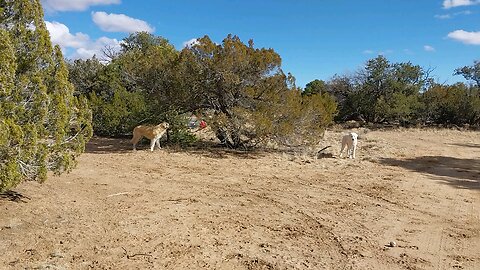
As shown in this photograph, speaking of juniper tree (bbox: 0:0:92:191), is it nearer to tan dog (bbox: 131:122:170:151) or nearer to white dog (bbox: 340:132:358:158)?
tan dog (bbox: 131:122:170:151)

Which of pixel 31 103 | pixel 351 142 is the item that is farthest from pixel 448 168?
pixel 31 103

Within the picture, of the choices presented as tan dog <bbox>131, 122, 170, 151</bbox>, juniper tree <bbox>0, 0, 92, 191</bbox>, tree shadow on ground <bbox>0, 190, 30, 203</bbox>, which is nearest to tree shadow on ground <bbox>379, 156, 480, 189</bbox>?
tan dog <bbox>131, 122, 170, 151</bbox>

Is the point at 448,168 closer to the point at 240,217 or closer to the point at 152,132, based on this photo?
the point at 240,217

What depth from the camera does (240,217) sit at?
22.1 feet

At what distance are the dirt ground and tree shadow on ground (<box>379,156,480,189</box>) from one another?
0.08m

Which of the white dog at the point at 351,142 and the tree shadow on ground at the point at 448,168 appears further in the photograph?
the white dog at the point at 351,142

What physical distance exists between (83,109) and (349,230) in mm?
4764

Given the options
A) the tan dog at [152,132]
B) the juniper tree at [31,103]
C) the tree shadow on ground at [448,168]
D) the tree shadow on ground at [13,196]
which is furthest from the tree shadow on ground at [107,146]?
the tree shadow on ground at [448,168]

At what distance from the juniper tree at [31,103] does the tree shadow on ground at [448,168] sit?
8.37m

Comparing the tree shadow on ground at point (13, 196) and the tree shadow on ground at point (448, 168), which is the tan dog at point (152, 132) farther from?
the tree shadow on ground at point (448, 168)

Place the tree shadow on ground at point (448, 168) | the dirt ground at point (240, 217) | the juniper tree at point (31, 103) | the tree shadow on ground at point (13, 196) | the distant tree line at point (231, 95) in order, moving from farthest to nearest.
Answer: the distant tree line at point (231, 95) → the tree shadow on ground at point (448, 168) → the tree shadow on ground at point (13, 196) → the juniper tree at point (31, 103) → the dirt ground at point (240, 217)

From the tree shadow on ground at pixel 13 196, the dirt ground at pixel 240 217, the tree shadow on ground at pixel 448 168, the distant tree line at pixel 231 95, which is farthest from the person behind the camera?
the distant tree line at pixel 231 95

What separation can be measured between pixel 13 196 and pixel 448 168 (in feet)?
35.7

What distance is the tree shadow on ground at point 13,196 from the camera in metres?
6.97
